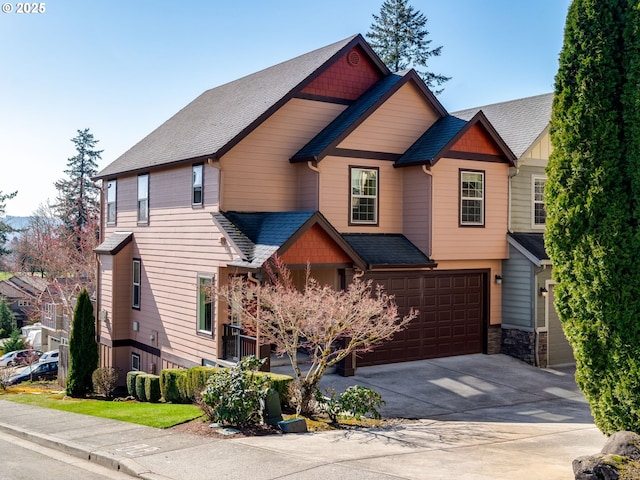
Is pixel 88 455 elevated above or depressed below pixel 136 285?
below

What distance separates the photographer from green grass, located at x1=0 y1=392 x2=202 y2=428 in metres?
13.3

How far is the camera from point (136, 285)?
22453 mm

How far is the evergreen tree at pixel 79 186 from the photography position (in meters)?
55.7

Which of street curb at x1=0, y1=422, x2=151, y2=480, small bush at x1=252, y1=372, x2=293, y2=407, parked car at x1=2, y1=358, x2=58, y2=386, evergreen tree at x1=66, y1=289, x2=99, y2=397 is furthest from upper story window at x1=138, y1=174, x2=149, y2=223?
parked car at x1=2, y1=358, x2=58, y2=386

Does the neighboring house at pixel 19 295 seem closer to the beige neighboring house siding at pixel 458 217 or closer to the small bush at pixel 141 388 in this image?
the small bush at pixel 141 388

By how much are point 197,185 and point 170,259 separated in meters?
2.84

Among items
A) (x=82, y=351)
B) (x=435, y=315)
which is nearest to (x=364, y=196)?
(x=435, y=315)

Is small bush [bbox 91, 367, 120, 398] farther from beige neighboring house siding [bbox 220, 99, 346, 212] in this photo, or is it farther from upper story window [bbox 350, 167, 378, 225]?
upper story window [bbox 350, 167, 378, 225]

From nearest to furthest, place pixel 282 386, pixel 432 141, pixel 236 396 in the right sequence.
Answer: pixel 236 396
pixel 282 386
pixel 432 141

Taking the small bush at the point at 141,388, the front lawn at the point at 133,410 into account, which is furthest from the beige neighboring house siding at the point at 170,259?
the front lawn at the point at 133,410

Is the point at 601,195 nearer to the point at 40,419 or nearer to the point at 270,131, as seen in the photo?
the point at 270,131

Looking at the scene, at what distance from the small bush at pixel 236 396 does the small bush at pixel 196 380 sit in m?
2.59

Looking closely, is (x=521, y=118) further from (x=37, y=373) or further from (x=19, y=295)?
(x=19, y=295)

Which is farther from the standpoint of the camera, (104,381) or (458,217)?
(104,381)
